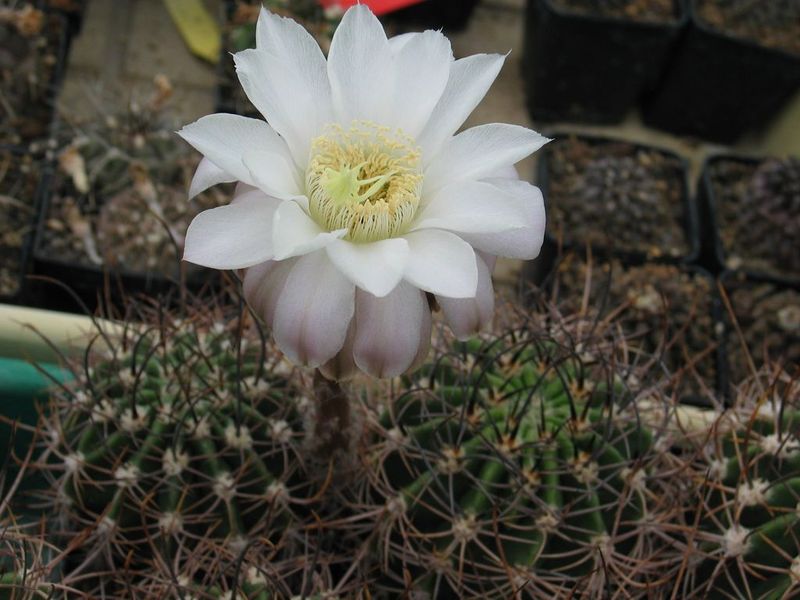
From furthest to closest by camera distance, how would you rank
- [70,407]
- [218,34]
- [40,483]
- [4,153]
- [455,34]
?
[455,34], [218,34], [4,153], [40,483], [70,407]

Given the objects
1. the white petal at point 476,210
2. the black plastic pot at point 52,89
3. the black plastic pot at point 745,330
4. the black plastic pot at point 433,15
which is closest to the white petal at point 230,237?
the white petal at point 476,210

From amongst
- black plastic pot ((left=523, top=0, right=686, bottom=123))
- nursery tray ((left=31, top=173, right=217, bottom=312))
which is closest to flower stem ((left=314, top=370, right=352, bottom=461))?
nursery tray ((left=31, top=173, right=217, bottom=312))

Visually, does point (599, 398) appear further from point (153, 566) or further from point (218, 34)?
point (218, 34)

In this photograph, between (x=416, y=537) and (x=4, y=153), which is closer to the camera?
(x=416, y=537)

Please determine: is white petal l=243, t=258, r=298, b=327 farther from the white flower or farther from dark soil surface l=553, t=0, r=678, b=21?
dark soil surface l=553, t=0, r=678, b=21

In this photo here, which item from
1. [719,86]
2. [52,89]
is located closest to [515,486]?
[52,89]

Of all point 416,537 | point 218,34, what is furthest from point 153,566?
point 218,34

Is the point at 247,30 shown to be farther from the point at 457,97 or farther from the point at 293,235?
the point at 293,235

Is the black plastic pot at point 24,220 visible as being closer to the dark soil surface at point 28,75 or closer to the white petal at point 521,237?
the dark soil surface at point 28,75
